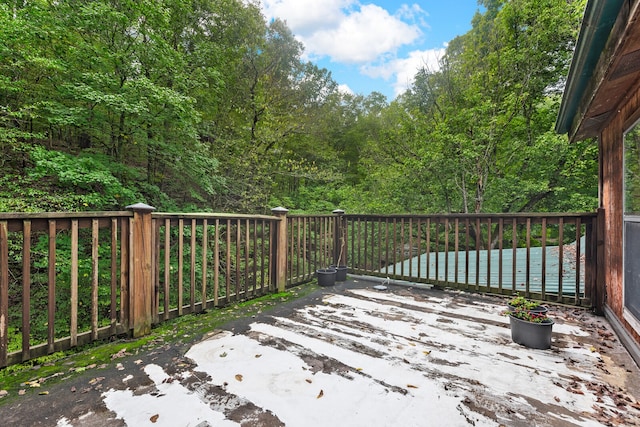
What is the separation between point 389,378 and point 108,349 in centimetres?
205

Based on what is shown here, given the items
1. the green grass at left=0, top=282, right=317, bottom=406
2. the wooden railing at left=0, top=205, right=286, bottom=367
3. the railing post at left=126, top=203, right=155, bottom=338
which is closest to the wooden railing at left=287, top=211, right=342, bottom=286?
the wooden railing at left=0, top=205, right=286, bottom=367

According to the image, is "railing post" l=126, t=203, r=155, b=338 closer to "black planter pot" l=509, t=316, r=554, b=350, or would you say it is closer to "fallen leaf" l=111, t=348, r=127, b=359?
"fallen leaf" l=111, t=348, r=127, b=359

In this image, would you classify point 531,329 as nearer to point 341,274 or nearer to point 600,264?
point 600,264

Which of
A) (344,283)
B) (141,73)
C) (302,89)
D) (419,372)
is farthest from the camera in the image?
(302,89)

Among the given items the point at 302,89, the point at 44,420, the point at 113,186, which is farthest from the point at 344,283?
the point at 302,89

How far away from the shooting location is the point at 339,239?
468 centimetres

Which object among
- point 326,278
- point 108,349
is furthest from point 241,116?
point 108,349

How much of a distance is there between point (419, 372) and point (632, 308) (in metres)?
1.84

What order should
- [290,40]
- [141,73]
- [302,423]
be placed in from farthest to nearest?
[290,40] < [141,73] < [302,423]

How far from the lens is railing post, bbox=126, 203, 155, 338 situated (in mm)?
2221

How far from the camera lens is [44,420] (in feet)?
4.37

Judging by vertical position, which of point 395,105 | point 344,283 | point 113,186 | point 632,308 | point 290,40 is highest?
point 290,40

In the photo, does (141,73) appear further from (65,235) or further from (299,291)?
(299,291)

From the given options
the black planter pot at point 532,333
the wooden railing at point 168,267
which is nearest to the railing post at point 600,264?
the wooden railing at point 168,267
